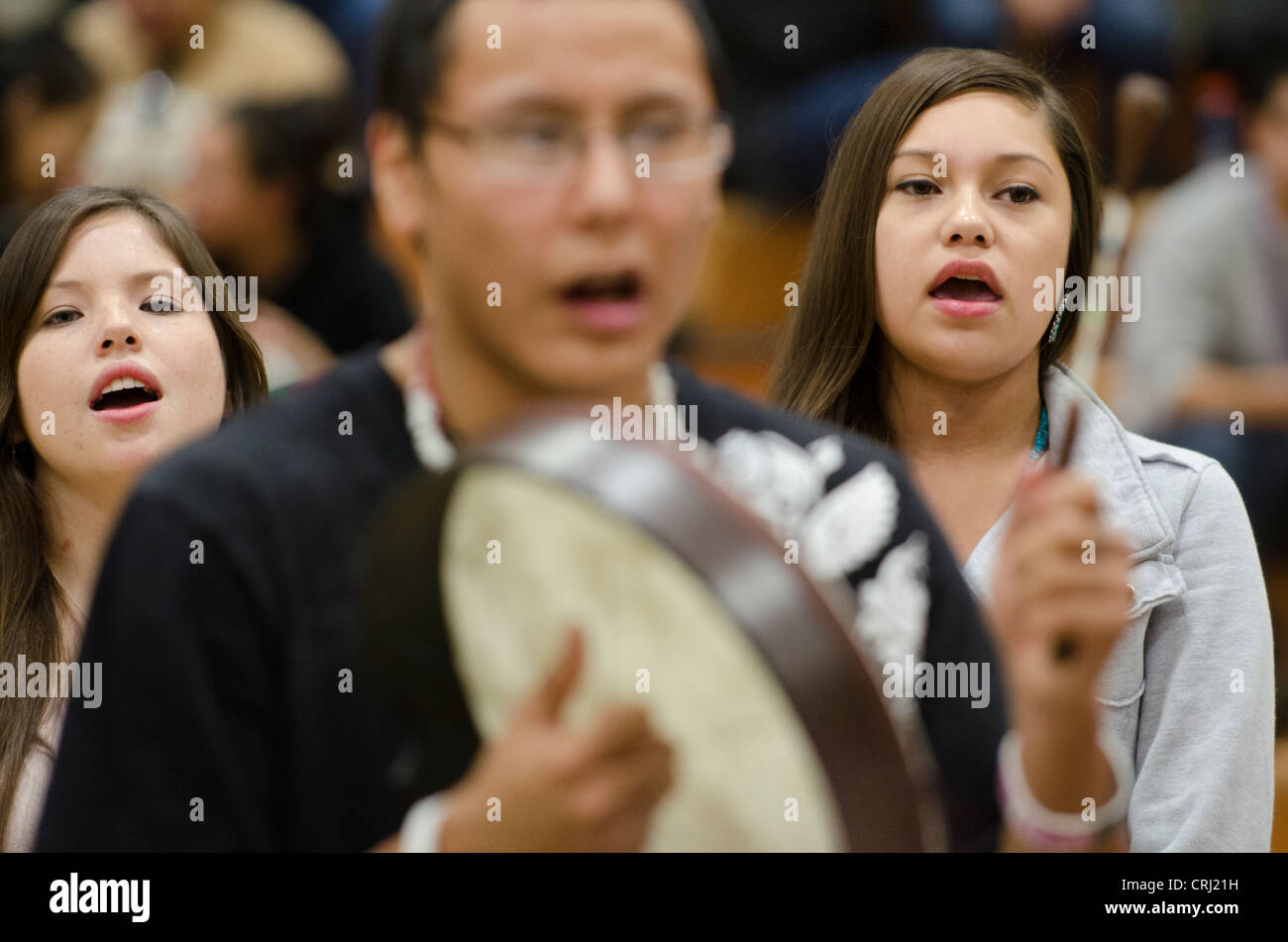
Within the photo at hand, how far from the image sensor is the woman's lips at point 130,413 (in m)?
1.80

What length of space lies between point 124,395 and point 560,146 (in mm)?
840

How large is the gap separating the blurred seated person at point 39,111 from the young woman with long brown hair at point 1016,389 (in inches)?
91.0

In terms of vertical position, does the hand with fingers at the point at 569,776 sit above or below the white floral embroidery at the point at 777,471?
below

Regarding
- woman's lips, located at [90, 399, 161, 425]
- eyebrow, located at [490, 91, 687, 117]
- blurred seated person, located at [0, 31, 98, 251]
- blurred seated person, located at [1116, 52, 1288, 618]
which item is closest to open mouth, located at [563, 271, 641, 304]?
eyebrow, located at [490, 91, 687, 117]

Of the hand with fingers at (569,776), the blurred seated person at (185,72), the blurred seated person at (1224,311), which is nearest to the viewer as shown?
the hand with fingers at (569,776)

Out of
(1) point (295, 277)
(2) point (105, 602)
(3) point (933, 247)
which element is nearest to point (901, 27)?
(1) point (295, 277)

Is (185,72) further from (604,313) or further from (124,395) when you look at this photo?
(604,313)

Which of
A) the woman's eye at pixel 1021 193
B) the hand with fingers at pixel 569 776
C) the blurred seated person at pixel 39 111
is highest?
the blurred seated person at pixel 39 111

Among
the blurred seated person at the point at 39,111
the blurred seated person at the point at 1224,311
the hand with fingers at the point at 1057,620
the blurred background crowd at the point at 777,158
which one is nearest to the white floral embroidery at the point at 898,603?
the hand with fingers at the point at 1057,620

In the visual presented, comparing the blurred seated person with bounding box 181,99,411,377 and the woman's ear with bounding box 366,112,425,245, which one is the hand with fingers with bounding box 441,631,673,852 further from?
the blurred seated person with bounding box 181,99,411,377

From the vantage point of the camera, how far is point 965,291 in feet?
6.04

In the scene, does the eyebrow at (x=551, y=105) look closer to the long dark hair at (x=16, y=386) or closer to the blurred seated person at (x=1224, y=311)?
the long dark hair at (x=16, y=386)
